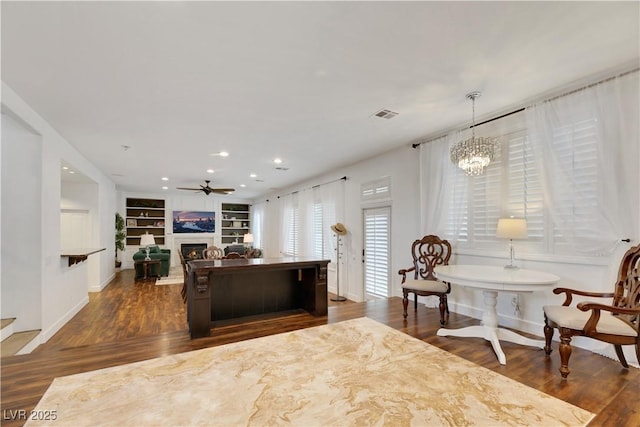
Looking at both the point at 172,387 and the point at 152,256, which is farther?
the point at 152,256

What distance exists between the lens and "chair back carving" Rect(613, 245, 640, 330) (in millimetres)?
2475

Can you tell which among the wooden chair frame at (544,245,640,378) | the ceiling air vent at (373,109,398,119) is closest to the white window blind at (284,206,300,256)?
the ceiling air vent at (373,109,398,119)

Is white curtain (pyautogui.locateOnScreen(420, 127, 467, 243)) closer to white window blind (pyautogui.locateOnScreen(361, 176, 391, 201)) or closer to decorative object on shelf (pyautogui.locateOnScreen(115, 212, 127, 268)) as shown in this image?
white window blind (pyautogui.locateOnScreen(361, 176, 391, 201))

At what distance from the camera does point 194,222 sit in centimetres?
1185

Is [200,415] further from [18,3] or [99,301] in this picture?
[99,301]

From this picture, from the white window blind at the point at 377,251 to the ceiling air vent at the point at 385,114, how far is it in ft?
6.83

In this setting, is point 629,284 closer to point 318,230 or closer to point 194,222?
Result: point 318,230

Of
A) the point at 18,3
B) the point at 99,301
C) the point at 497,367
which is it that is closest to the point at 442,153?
the point at 497,367

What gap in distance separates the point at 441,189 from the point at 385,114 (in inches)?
58.5

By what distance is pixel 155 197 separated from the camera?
37.2 feet

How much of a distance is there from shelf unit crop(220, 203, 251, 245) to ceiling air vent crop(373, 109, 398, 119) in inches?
406

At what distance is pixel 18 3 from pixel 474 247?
493 cm

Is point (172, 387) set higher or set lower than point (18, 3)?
lower

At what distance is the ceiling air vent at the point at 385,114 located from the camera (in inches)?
142
